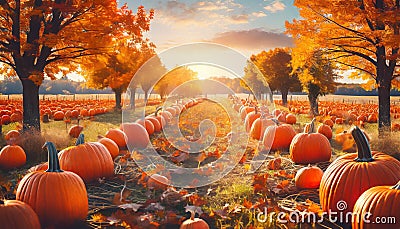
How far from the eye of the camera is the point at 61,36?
35.8 feet

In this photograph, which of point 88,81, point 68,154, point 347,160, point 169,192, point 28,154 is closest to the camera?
point 347,160

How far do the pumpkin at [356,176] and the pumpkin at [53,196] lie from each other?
2808 millimetres

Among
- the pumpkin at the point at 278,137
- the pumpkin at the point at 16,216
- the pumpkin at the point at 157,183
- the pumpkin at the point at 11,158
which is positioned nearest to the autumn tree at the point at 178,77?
the pumpkin at the point at 278,137

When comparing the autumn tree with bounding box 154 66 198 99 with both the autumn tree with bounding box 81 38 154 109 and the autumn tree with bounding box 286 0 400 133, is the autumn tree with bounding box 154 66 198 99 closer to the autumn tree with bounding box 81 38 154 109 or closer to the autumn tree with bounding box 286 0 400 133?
the autumn tree with bounding box 81 38 154 109

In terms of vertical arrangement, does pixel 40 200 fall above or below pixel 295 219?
above

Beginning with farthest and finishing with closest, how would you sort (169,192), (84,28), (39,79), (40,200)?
(84,28) < (39,79) < (169,192) < (40,200)

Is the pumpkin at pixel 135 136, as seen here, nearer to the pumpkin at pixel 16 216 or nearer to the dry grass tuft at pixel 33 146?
the dry grass tuft at pixel 33 146

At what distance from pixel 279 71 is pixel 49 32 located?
111ft

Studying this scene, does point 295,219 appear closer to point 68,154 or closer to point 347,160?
point 347,160

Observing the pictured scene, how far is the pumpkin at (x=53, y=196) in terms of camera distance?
152 inches

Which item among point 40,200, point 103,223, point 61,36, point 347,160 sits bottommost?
point 103,223

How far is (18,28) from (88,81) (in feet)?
57.4

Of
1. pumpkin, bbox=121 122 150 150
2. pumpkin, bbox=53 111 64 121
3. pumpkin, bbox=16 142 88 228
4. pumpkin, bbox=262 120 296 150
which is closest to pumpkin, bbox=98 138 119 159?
pumpkin, bbox=121 122 150 150

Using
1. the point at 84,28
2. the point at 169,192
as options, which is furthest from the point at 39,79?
the point at 169,192
